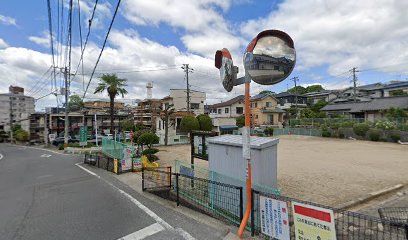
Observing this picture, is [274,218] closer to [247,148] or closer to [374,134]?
[247,148]

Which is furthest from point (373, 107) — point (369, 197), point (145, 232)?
point (145, 232)

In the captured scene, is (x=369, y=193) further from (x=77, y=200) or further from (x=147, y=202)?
(x=77, y=200)

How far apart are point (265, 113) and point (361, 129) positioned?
61.8 ft

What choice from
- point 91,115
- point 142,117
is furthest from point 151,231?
point 91,115

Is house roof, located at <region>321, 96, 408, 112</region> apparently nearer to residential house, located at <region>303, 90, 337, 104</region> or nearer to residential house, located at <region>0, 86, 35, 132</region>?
residential house, located at <region>303, 90, 337, 104</region>

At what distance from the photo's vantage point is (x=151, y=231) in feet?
16.7

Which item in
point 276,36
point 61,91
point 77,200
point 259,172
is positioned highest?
point 61,91

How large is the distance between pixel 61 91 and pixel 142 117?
26109 mm

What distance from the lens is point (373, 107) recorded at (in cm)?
3559

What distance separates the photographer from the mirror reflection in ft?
11.3

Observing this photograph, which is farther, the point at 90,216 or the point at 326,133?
the point at 326,133

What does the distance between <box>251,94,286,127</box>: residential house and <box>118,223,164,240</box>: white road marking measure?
1567 inches

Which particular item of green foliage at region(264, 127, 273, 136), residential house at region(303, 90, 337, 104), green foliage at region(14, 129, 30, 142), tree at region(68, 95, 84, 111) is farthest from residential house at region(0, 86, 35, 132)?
residential house at region(303, 90, 337, 104)

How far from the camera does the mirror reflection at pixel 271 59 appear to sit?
11.3ft
